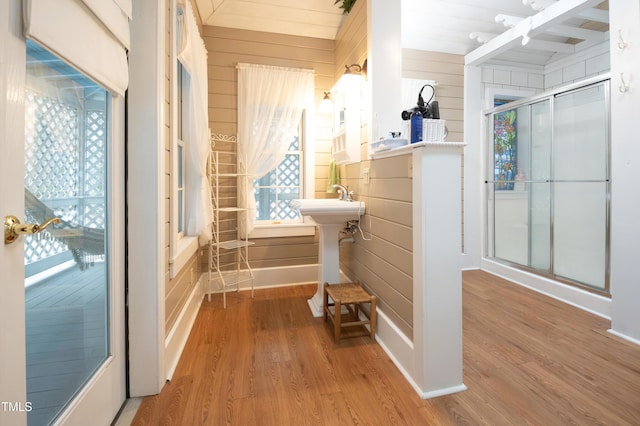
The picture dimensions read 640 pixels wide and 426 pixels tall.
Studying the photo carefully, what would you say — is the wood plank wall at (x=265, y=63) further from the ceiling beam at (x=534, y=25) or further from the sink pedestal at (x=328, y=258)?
the ceiling beam at (x=534, y=25)

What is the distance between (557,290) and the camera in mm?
2980

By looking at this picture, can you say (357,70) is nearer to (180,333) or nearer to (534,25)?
(534,25)

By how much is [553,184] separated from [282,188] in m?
3.06

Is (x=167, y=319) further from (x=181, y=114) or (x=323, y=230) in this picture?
(x=181, y=114)

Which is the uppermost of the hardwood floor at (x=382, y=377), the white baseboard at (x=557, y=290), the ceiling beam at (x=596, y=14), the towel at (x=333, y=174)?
the ceiling beam at (x=596, y=14)

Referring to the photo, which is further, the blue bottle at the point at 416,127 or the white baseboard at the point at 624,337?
the white baseboard at the point at 624,337

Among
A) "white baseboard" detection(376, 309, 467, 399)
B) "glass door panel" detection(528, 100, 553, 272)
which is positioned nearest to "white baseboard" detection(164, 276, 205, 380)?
"white baseboard" detection(376, 309, 467, 399)

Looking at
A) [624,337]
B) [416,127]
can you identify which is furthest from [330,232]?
[624,337]

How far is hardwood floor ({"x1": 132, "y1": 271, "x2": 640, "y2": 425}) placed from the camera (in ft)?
4.86

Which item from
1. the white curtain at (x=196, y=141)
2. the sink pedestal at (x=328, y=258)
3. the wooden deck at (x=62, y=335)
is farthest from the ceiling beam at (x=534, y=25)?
the wooden deck at (x=62, y=335)

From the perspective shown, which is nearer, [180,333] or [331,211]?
[180,333]

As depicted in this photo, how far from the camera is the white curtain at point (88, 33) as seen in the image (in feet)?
2.96

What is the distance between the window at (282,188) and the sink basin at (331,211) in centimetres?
95

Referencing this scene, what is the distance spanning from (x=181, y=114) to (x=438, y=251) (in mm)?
2235
